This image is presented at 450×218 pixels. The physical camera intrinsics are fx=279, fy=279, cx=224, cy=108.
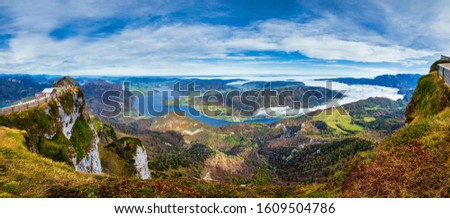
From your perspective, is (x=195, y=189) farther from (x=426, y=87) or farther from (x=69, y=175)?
(x=426, y=87)

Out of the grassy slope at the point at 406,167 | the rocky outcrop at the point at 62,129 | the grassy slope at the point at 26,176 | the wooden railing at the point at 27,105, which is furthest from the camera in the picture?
the rocky outcrop at the point at 62,129

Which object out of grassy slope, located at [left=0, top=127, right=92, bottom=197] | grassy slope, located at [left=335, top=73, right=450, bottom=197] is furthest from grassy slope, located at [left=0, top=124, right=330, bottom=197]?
grassy slope, located at [left=335, top=73, right=450, bottom=197]

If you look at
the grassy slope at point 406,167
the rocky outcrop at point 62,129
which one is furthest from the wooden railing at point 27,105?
the grassy slope at point 406,167

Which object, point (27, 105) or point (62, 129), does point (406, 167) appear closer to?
point (27, 105)

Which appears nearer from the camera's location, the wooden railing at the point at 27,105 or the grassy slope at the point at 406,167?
the grassy slope at the point at 406,167

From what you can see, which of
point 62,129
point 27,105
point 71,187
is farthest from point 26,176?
point 62,129

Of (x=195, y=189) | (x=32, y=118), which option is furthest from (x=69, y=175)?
(x=32, y=118)

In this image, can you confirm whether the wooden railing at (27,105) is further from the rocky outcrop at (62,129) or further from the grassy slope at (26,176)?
the grassy slope at (26,176)

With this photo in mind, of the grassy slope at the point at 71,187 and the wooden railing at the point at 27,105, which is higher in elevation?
the wooden railing at the point at 27,105
